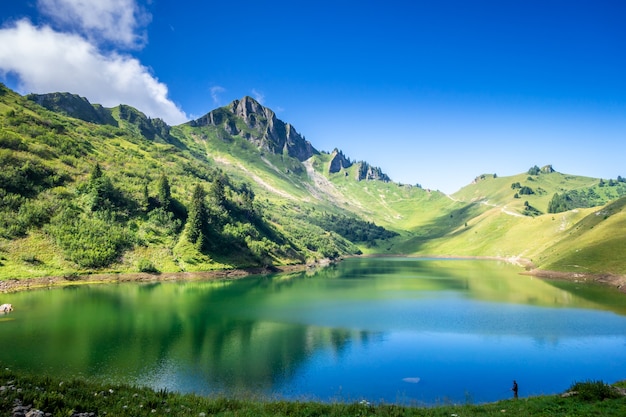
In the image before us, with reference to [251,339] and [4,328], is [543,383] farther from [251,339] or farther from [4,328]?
[4,328]

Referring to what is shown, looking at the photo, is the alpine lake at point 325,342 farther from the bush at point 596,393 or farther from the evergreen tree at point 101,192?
the evergreen tree at point 101,192

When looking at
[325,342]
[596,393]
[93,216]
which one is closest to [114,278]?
[93,216]

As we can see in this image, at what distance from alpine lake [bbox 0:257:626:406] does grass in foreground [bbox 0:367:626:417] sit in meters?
8.13

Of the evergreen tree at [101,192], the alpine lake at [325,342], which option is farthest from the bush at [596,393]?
the evergreen tree at [101,192]

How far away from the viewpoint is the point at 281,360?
4519 centimetres

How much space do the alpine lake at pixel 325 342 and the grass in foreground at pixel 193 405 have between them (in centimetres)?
813

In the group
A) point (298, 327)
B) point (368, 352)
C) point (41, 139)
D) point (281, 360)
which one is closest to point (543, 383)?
point (368, 352)

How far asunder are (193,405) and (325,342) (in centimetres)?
3042

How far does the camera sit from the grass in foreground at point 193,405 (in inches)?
792

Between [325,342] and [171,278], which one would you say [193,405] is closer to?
[325,342]

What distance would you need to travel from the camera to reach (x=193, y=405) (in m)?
25.2

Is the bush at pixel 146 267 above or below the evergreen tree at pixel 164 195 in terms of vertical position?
below

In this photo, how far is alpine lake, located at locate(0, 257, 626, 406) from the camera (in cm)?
3778

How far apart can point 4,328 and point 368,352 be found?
51967 millimetres
